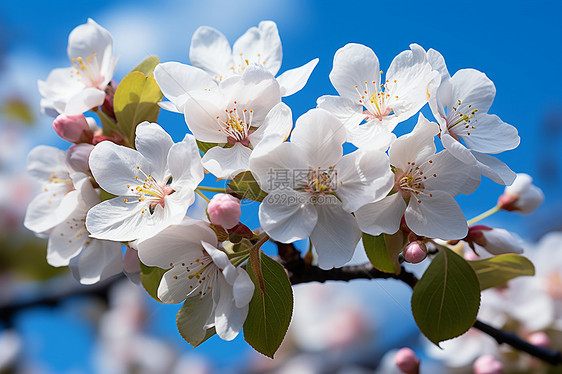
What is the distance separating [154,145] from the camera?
990 mm

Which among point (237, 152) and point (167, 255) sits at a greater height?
point (237, 152)

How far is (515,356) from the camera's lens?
1681mm

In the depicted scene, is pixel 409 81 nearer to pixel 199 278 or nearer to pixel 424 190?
pixel 424 190

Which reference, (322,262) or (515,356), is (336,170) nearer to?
(322,262)

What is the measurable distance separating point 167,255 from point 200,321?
0.16 m

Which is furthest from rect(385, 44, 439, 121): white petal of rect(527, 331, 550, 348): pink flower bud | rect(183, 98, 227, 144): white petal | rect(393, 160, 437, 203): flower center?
rect(527, 331, 550, 348): pink flower bud

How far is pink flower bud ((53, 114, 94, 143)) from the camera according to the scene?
3.77ft

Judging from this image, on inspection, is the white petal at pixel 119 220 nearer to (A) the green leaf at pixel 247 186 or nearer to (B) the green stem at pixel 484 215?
(A) the green leaf at pixel 247 186

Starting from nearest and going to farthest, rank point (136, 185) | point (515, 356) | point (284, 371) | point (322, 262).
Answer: point (322, 262), point (136, 185), point (515, 356), point (284, 371)

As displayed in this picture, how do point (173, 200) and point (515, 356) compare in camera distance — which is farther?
point (515, 356)

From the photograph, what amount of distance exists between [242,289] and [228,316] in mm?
88

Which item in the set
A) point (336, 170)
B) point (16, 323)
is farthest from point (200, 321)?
point (16, 323)

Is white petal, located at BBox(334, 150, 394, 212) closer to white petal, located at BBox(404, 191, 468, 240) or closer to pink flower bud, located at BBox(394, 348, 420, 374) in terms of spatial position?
white petal, located at BBox(404, 191, 468, 240)

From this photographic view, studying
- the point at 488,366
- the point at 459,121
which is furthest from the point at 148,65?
the point at 488,366
